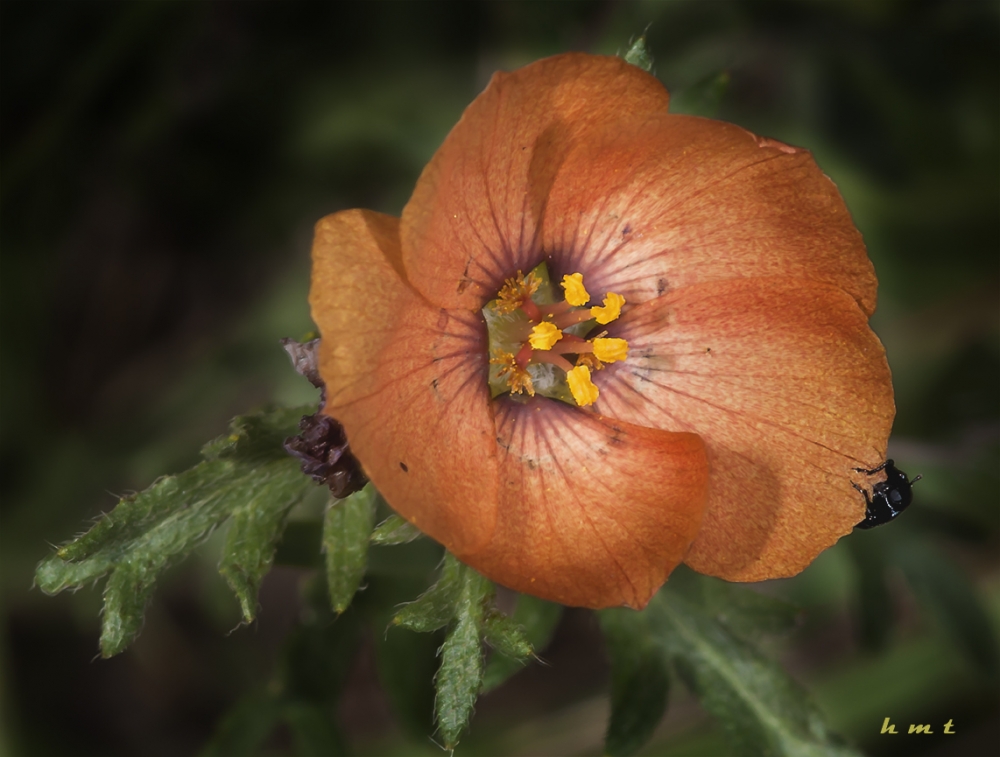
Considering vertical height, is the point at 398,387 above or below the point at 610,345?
above

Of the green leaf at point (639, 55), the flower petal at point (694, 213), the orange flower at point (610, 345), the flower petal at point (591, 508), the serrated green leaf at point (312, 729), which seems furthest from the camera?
the serrated green leaf at point (312, 729)

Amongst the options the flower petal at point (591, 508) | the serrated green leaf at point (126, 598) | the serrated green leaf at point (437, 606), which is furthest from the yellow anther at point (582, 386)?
the serrated green leaf at point (126, 598)

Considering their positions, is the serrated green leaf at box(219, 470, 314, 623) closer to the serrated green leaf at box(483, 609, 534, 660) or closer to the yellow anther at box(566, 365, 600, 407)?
the serrated green leaf at box(483, 609, 534, 660)

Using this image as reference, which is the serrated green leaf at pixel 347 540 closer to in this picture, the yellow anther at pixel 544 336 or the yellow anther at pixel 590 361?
the yellow anther at pixel 544 336

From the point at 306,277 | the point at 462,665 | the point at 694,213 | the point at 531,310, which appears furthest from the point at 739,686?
the point at 306,277

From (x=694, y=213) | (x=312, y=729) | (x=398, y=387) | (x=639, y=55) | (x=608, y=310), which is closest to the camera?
(x=398, y=387)

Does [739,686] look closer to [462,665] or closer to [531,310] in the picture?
[462,665]
